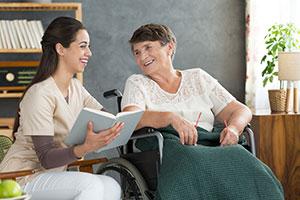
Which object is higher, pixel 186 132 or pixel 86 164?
pixel 186 132

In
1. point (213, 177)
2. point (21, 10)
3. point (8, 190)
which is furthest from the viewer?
point (21, 10)

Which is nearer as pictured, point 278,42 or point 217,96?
point 217,96

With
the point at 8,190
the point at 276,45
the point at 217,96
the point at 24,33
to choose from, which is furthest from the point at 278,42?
the point at 8,190

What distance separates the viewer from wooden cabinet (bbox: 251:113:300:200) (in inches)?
167

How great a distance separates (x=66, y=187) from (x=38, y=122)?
12.0 inches

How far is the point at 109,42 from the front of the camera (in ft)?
16.1

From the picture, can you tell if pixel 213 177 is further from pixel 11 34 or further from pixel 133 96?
pixel 11 34

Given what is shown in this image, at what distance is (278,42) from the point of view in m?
4.59

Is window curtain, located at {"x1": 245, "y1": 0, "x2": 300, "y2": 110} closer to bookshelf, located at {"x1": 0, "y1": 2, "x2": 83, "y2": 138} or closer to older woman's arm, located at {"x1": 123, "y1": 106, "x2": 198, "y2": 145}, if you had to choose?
bookshelf, located at {"x1": 0, "y1": 2, "x2": 83, "y2": 138}

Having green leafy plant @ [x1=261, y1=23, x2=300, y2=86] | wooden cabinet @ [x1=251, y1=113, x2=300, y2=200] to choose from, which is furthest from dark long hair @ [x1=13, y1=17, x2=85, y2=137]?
green leafy plant @ [x1=261, y1=23, x2=300, y2=86]

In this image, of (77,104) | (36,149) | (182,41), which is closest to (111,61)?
(182,41)

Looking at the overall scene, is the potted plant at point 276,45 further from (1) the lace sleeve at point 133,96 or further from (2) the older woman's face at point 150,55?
(1) the lace sleeve at point 133,96

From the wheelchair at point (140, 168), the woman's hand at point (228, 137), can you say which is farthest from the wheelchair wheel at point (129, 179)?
the woman's hand at point (228, 137)

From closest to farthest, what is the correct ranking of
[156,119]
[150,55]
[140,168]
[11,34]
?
[156,119] < [140,168] < [150,55] < [11,34]
